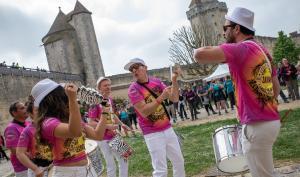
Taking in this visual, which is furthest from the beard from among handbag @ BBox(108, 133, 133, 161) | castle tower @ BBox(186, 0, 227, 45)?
castle tower @ BBox(186, 0, 227, 45)

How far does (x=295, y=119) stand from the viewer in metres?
12.1

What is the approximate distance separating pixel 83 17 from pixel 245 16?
55.0m

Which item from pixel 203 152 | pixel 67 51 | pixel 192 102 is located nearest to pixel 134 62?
pixel 203 152

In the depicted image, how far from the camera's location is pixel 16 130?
19.8ft

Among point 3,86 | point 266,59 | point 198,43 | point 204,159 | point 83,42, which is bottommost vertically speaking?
point 204,159

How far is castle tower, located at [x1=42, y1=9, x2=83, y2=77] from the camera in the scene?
58.3 meters

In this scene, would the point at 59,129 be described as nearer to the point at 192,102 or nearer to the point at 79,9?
the point at 192,102

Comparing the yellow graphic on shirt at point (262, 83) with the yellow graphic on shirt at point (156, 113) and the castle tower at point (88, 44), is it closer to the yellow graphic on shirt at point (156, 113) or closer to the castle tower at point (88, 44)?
the yellow graphic on shirt at point (156, 113)

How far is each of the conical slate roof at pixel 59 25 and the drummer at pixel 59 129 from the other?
56221mm

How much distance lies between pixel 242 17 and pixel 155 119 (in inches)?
92.9

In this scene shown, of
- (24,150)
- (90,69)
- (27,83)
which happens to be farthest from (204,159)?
(90,69)

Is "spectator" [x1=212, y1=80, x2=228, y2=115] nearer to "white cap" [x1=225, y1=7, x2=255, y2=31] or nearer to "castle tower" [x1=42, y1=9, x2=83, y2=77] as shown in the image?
"white cap" [x1=225, y1=7, x2=255, y2=31]

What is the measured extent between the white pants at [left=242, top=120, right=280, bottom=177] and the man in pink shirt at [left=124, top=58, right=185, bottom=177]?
1950mm

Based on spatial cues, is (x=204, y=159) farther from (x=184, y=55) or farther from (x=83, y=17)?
(x=83, y=17)
